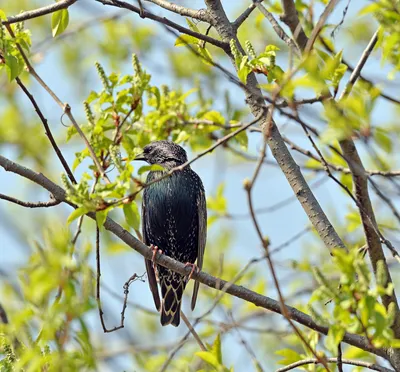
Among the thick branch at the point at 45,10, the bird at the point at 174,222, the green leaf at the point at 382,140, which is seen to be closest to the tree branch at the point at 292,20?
the green leaf at the point at 382,140

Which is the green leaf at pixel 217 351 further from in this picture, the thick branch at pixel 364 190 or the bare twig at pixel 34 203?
the bare twig at pixel 34 203

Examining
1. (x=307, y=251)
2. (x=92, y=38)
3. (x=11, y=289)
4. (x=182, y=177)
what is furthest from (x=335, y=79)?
(x=92, y=38)

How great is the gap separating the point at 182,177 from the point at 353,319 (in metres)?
3.72

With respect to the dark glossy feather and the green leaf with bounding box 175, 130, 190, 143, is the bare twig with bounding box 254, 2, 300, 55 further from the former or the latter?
the dark glossy feather

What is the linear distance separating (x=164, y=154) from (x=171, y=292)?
123 cm

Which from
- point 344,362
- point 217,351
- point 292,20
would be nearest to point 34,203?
point 217,351

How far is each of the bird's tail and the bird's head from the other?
0.99 metres

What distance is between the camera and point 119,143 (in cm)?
462

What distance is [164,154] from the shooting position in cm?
663

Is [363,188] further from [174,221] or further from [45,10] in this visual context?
[174,221]

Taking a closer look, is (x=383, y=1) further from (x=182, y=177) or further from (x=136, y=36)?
(x=136, y=36)

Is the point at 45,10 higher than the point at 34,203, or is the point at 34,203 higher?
the point at 45,10

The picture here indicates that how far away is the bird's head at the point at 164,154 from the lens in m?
6.60

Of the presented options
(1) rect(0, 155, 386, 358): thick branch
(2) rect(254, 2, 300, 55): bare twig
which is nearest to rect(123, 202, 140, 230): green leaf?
(1) rect(0, 155, 386, 358): thick branch
